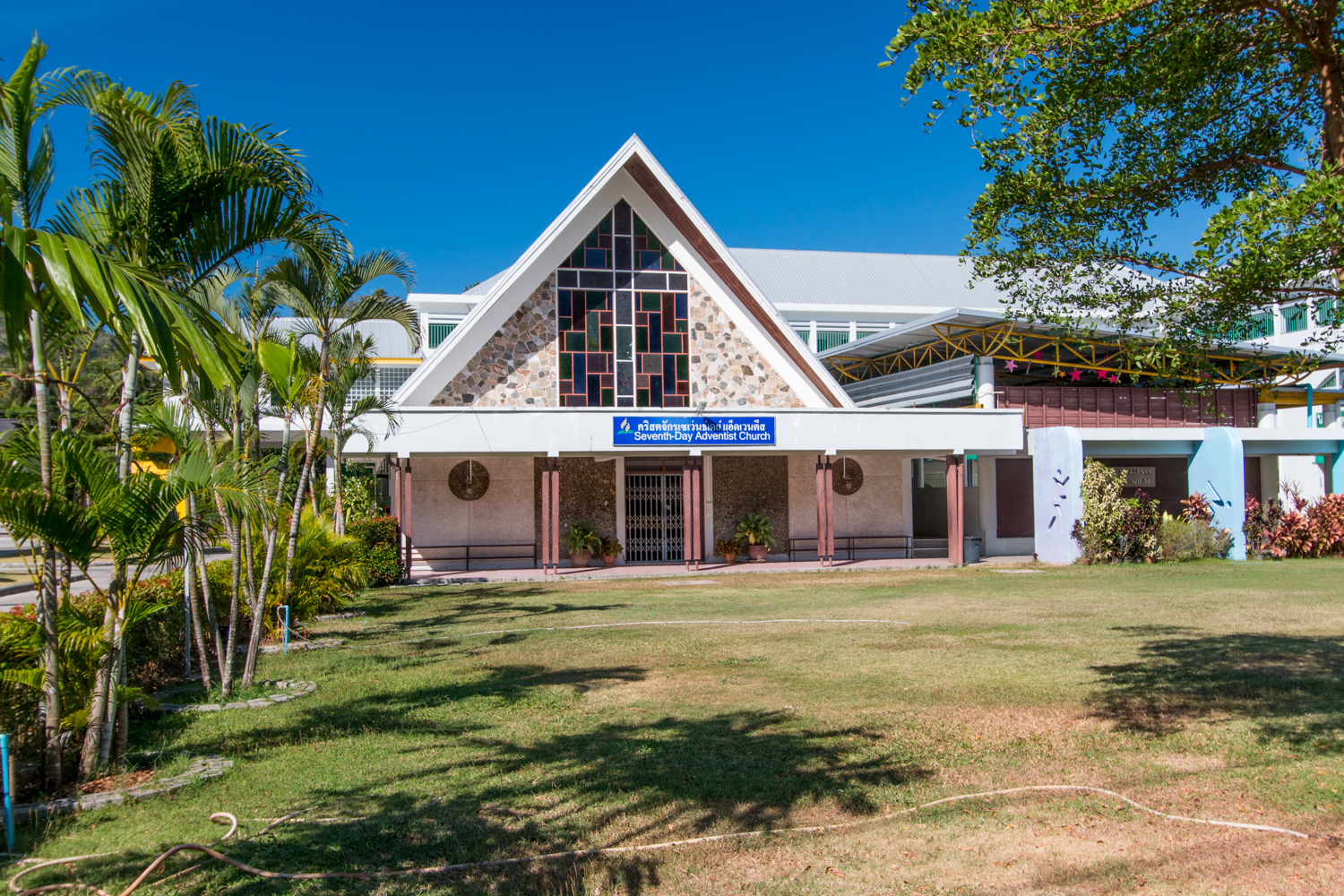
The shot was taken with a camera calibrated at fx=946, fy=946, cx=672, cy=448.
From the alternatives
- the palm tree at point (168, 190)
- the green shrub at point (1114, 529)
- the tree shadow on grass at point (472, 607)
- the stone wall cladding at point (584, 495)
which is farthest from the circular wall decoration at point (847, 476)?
the palm tree at point (168, 190)

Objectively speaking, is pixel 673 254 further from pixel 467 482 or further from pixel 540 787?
pixel 540 787

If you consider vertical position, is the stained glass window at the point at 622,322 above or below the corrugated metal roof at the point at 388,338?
below

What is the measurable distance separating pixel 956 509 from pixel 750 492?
470 cm

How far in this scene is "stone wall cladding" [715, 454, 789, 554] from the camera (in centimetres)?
2219

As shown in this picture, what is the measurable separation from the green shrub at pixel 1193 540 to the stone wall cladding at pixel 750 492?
8315 mm

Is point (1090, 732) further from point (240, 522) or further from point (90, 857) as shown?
point (240, 522)

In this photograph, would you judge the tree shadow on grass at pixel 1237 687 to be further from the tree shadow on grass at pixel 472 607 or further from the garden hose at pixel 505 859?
the tree shadow on grass at pixel 472 607

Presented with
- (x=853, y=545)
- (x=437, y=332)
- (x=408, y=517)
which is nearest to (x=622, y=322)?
(x=408, y=517)

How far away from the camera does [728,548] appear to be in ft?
70.3

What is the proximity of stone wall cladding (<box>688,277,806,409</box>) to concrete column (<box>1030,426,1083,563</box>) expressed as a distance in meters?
5.58

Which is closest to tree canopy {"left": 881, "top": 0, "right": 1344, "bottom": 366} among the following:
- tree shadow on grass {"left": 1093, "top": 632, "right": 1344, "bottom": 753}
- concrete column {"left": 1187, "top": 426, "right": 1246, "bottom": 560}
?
tree shadow on grass {"left": 1093, "top": 632, "right": 1344, "bottom": 753}

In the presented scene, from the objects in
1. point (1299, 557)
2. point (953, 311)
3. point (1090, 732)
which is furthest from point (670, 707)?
point (1299, 557)

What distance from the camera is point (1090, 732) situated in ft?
20.2

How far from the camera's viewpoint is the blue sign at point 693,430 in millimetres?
19156
